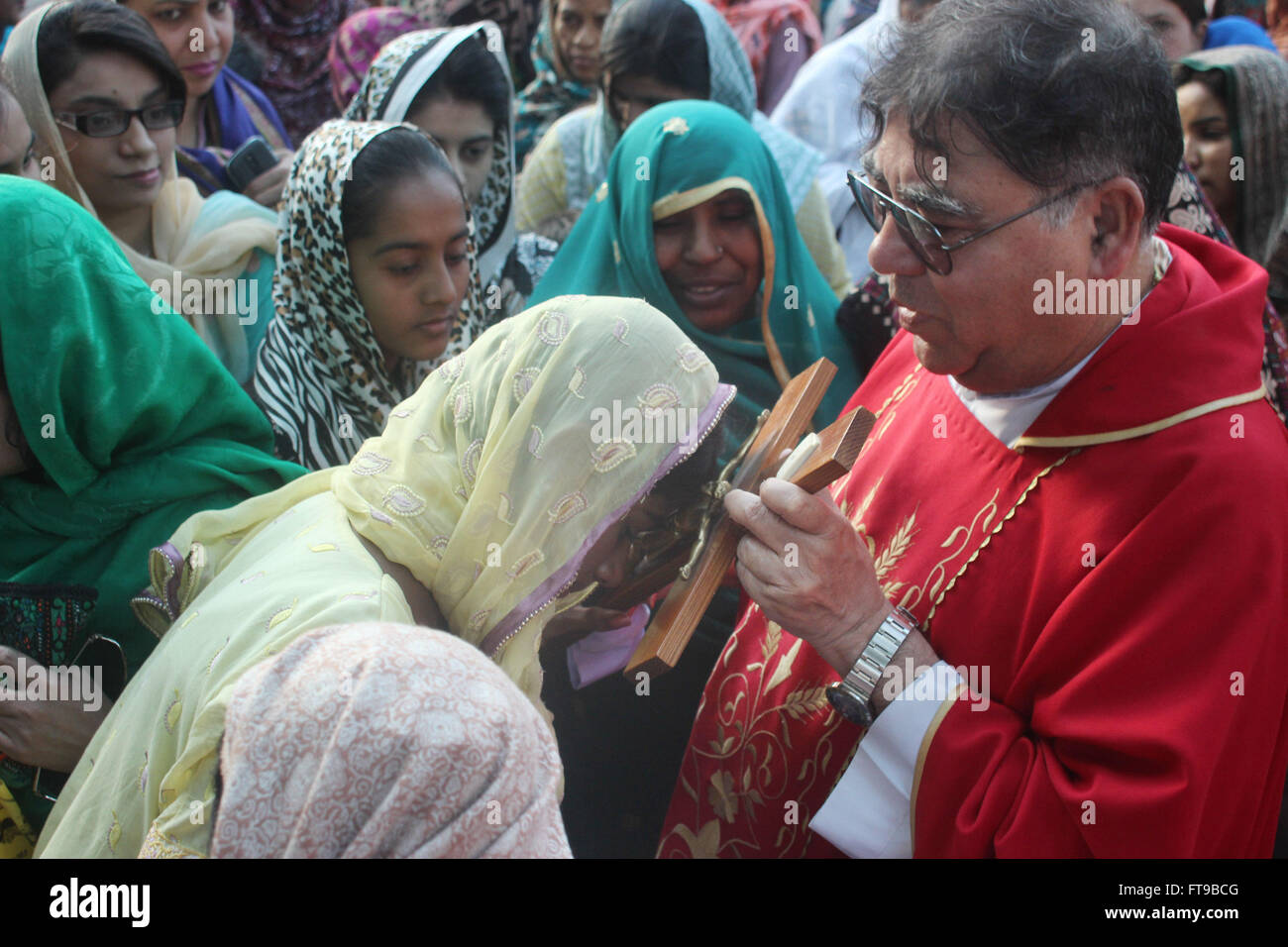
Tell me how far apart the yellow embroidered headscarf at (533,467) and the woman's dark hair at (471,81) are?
2.24 meters

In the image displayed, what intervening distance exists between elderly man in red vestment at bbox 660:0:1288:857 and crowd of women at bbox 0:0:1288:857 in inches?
15.0

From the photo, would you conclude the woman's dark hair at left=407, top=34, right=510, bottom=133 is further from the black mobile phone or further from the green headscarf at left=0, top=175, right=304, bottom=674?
the green headscarf at left=0, top=175, right=304, bottom=674

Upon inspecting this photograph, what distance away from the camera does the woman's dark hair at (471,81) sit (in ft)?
12.8

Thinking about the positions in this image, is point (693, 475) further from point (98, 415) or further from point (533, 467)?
point (98, 415)

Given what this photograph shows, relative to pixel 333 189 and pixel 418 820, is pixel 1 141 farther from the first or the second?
pixel 418 820

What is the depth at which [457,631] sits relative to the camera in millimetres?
1980

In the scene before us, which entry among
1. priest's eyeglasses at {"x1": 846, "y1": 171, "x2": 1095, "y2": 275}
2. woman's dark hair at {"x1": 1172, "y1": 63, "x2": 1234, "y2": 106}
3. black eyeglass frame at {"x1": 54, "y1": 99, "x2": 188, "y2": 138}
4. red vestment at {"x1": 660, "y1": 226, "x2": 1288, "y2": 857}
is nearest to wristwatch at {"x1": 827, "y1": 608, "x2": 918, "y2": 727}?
red vestment at {"x1": 660, "y1": 226, "x2": 1288, "y2": 857}

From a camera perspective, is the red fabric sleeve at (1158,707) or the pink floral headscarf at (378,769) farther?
the red fabric sleeve at (1158,707)

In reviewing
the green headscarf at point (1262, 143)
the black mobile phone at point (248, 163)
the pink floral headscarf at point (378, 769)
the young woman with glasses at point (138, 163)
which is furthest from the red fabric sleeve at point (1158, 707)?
the black mobile phone at point (248, 163)

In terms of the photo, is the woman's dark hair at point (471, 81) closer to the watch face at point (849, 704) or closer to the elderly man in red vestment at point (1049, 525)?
the elderly man in red vestment at point (1049, 525)

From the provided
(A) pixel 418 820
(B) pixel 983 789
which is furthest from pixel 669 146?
(A) pixel 418 820

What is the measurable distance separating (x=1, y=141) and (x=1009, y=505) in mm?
2478

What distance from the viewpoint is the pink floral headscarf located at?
1220 mm

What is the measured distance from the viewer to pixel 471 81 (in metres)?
3.95
